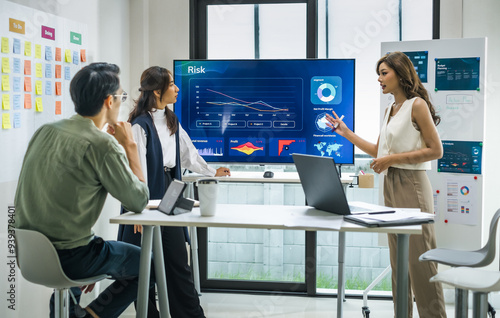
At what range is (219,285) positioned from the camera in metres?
4.36

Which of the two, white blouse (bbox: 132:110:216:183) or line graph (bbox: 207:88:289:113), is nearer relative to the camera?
white blouse (bbox: 132:110:216:183)

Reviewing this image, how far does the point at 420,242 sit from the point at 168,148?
1.56 metres

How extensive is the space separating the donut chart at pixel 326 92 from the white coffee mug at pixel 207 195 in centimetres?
185

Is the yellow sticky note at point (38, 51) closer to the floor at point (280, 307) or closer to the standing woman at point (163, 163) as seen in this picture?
the standing woman at point (163, 163)

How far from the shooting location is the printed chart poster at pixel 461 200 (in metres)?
3.69

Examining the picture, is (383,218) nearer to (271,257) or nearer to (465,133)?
(465,133)

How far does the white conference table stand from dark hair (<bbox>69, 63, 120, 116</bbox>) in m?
0.48

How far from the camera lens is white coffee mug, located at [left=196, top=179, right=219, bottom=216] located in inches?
91.7

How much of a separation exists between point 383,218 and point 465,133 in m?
1.80

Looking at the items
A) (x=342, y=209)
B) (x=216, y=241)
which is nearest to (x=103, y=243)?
(x=342, y=209)

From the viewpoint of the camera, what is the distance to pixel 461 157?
3.71m

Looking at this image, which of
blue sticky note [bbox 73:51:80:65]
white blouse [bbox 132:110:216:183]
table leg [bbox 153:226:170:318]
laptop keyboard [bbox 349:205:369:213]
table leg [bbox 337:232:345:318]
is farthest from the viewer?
blue sticky note [bbox 73:51:80:65]

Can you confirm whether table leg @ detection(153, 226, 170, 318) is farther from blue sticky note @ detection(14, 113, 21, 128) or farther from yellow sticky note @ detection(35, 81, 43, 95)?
yellow sticky note @ detection(35, 81, 43, 95)

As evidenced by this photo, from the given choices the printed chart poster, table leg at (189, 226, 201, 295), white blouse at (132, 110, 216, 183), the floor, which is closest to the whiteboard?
the printed chart poster
